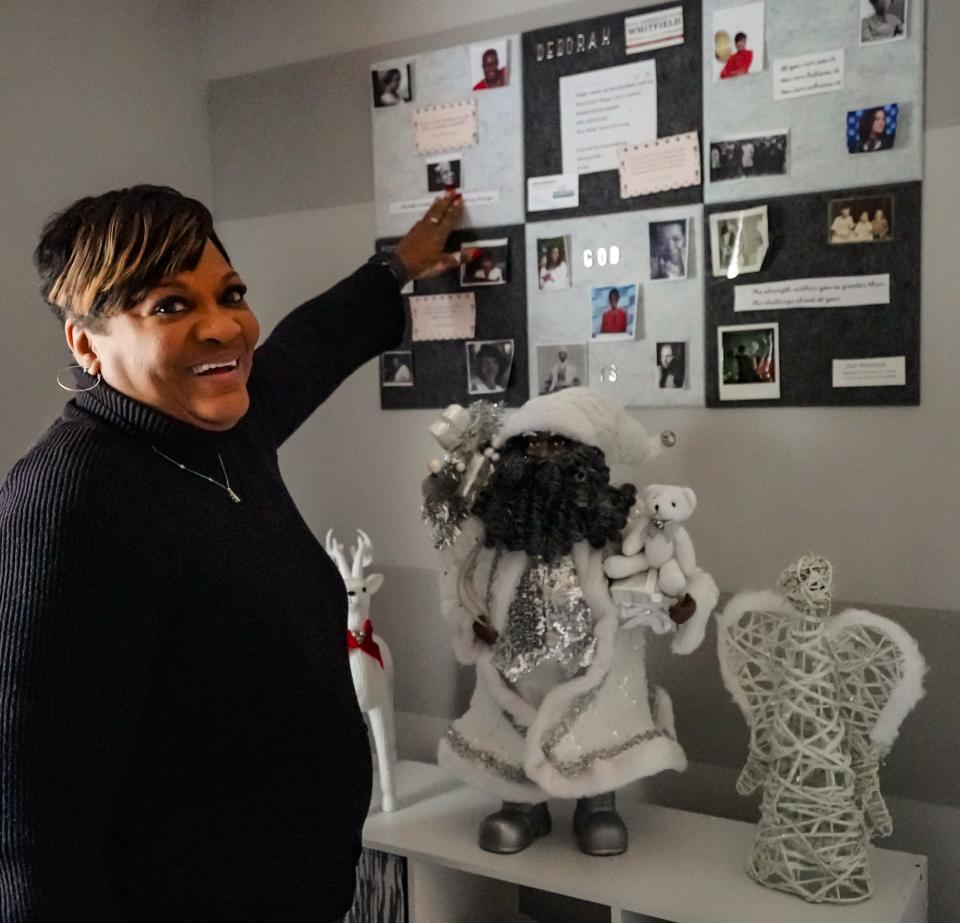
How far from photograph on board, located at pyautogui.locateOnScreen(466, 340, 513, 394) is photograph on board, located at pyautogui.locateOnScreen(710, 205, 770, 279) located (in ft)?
1.32

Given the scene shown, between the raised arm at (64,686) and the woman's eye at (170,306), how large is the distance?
208mm

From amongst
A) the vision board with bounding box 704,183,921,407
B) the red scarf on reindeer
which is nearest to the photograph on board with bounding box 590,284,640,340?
the vision board with bounding box 704,183,921,407

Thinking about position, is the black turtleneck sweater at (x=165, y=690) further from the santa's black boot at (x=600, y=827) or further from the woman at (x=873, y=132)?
the woman at (x=873, y=132)

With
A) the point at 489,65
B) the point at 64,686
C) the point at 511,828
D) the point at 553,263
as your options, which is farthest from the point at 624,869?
the point at 489,65

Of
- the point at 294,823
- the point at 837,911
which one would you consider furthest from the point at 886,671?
the point at 294,823

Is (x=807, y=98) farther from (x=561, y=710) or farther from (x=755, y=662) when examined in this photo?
Answer: (x=561, y=710)

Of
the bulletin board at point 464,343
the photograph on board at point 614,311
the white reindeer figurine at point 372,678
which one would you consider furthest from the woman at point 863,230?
the white reindeer figurine at point 372,678

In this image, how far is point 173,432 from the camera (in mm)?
1109

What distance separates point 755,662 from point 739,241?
63cm

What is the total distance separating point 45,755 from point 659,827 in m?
0.96

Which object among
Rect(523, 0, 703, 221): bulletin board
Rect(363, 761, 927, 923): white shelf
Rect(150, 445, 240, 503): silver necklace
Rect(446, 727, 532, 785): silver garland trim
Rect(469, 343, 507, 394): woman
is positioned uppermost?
Rect(523, 0, 703, 221): bulletin board

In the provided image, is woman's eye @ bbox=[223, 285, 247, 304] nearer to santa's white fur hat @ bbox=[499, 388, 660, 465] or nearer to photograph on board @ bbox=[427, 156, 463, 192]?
santa's white fur hat @ bbox=[499, 388, 660, 465]

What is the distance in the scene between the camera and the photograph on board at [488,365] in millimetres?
1806

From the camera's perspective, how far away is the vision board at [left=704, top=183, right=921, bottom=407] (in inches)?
57.1
